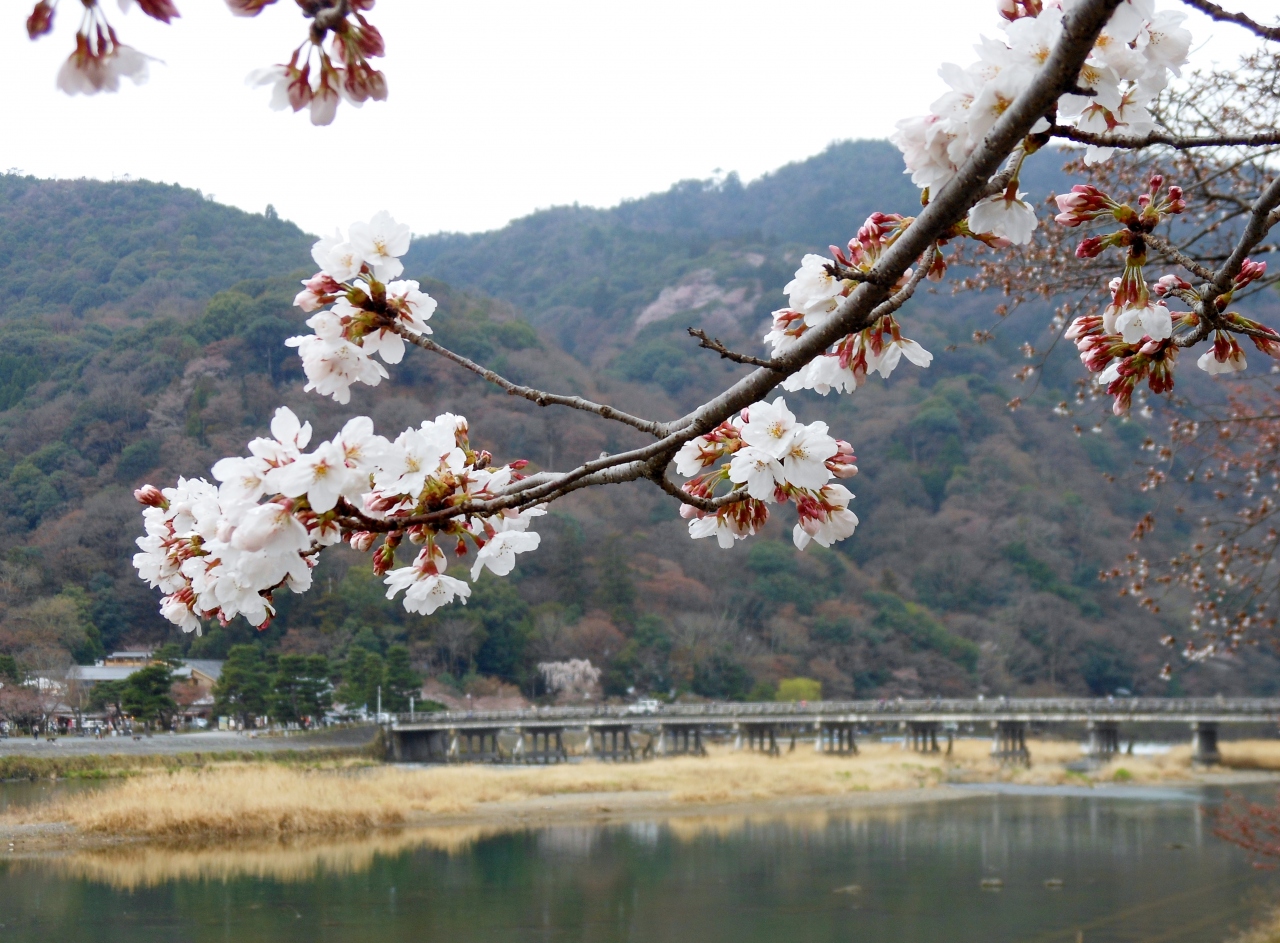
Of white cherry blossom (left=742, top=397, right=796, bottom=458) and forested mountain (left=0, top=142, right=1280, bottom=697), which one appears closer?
white cherry blossom (left=742, top=397, right=796, bottom=458)

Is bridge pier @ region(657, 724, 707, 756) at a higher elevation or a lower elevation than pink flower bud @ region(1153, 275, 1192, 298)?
lower

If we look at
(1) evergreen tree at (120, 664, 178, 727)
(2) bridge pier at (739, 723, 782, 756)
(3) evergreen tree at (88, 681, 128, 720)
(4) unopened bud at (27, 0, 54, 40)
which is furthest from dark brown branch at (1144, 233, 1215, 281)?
(2) bridge pier at (739, 723, 782, 756)

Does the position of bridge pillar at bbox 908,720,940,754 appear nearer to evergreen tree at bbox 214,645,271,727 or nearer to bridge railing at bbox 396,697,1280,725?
bridge railing at bbox 396,697,1280,725

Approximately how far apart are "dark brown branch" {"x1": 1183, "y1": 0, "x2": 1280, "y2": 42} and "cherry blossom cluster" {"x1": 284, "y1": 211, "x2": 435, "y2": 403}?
3.60 ft

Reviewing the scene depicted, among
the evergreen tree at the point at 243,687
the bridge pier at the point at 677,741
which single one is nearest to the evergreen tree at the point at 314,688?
the evergreen tree at the point at 243,687

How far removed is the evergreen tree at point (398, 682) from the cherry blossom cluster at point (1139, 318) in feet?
115

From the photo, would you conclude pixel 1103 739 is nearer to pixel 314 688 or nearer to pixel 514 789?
pixel 514 789

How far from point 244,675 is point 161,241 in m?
35.6

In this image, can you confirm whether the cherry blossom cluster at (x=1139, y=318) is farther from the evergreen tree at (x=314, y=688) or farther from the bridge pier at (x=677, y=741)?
the bridge pier at (x=677, y=741)

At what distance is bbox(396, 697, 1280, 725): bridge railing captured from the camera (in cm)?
3544

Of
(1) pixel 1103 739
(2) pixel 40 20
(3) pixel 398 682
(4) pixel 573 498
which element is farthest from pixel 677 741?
(2) pixel 40 20

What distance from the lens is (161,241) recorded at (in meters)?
58.5

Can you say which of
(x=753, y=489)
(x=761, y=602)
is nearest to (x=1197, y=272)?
(x=753, y=489)

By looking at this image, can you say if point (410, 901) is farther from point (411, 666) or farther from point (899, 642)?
point (899, 642)
